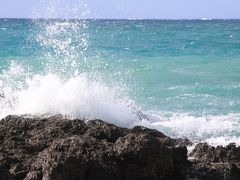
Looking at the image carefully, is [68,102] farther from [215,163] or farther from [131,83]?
[131,83]

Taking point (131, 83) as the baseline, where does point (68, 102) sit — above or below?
below

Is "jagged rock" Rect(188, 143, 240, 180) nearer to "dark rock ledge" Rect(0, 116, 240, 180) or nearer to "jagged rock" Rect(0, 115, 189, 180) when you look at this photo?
"dark rock ledge" Rect(0, 116, 240, 180)

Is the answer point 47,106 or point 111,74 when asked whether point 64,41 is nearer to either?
point 111,74

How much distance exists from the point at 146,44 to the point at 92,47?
5.20 m

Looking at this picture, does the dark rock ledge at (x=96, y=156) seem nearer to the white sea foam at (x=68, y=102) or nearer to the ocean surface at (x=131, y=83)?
the ocean surface at (x=131, y=83)

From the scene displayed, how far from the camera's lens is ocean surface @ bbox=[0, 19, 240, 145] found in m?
9.13

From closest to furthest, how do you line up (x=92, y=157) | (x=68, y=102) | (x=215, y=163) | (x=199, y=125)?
(x=92, y=157) < (x=215, y=163) < (x=68, y=102) < (x=199, y=125)

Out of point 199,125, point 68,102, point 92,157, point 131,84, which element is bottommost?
point 92,157

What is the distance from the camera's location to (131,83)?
18.1 meters

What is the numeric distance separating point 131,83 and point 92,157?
13.1m

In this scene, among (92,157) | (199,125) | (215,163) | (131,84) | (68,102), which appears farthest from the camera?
(131,84)

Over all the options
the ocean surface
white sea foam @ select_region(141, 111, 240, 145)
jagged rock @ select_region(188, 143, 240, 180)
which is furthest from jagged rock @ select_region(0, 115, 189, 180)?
white sea foam @ select_region(141, 111, 240, 145)

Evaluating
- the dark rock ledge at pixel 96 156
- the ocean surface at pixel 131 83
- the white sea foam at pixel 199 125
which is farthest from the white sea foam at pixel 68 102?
the dark rock ledge at pixel 96 156

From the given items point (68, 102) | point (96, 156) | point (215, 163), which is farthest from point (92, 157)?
point (68, 102)
